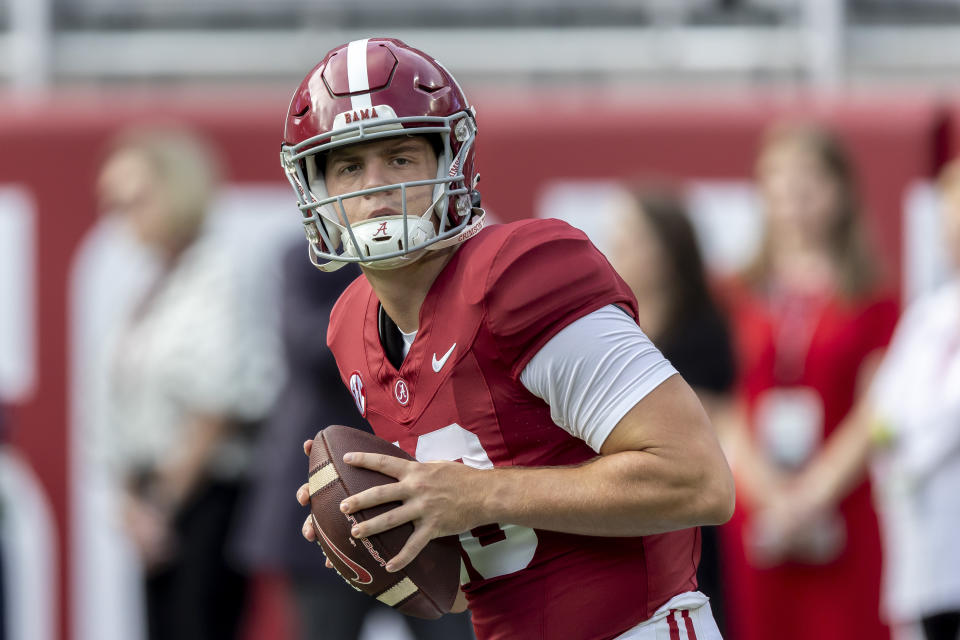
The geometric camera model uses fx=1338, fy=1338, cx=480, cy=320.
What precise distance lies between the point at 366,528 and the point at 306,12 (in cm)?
470

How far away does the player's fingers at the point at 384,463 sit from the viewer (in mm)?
1934

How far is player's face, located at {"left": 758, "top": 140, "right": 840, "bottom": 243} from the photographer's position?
4637mm

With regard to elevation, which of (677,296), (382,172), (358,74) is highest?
(358,74)

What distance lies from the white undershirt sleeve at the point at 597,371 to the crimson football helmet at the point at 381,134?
260 millimetres

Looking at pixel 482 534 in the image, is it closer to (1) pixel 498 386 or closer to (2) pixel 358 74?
(1) pixel 498 386

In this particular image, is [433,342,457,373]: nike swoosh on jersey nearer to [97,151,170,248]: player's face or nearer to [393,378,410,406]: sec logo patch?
[393,378,410,406]: sec logo patch

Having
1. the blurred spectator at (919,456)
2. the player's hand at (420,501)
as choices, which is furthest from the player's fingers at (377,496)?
the blurred spectator at (919,456)

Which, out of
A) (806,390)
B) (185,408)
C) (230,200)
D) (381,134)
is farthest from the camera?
(230,200)

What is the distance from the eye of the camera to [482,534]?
2.11 meters

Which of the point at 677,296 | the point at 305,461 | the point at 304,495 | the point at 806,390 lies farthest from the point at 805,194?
the point at 304,495

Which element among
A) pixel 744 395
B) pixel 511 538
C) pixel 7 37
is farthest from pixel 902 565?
pixel 7 37

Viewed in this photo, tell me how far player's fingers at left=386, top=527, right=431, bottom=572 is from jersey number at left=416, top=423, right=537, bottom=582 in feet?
0.63

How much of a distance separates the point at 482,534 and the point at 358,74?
741 mm

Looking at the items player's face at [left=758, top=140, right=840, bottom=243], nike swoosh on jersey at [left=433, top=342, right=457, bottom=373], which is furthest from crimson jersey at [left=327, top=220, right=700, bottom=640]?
player's face at [left=758, top=140, right=840, bottom=243]
